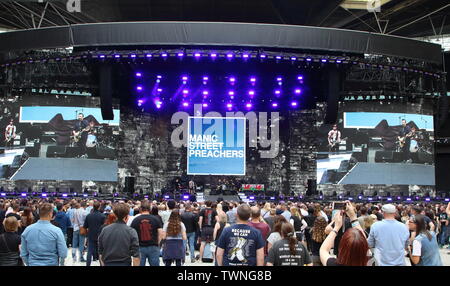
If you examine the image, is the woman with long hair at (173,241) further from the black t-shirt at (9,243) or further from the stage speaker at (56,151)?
the stage speaker at (56,151)

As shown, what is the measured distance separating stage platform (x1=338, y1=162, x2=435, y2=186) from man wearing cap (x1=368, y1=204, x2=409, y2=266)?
2216cm

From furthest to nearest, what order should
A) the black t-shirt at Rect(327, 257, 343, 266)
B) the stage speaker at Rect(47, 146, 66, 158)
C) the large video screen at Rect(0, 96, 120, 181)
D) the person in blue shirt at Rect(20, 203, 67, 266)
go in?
the stage speaker at Rect(47, 146, 66, 158) < the large video screen at Rect(0, 96, 120, 181) < the person in blue shirt at Rect(20, 203, 67, 266) < the black t-shirt at Rect(327, 257, 343, 266)

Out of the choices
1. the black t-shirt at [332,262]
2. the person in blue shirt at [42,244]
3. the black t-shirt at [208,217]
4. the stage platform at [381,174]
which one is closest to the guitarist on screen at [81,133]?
the stage platform at [381,174]

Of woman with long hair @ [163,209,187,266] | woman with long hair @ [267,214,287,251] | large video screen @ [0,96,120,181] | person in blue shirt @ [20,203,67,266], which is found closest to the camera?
person in blue shirt @ [20,203,67,266]

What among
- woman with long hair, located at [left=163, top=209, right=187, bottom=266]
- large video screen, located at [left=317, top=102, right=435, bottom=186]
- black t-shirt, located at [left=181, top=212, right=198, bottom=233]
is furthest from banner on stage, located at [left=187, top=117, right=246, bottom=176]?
woman with long hair, located at [left=163, top=209, right=187, bottom=266]

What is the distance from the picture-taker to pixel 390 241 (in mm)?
5695

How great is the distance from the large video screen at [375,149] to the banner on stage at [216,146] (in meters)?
4.58

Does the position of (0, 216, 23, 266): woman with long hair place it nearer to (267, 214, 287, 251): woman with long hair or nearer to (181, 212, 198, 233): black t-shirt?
(267, 214, 287, 251): woman with long hair

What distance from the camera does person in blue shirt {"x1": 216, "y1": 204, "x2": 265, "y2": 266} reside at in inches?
207

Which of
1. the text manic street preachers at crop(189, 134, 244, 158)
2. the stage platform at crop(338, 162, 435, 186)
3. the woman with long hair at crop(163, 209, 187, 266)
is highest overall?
the text manic street preachers at crop(189, 134, 244, 158)

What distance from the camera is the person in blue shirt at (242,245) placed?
5.27 metres
